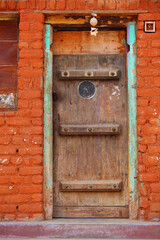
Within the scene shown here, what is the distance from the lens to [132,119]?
398 cm

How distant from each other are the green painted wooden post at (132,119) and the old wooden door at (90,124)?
0.12 metres

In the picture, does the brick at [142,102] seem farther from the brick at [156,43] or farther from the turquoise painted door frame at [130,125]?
the brick at [156,43]

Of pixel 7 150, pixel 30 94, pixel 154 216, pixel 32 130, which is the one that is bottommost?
pixel 154 216

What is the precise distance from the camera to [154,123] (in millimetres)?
3871

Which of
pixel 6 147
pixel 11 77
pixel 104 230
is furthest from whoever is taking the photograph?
pixel 11 77

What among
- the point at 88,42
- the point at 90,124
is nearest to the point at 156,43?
the point at 88,42

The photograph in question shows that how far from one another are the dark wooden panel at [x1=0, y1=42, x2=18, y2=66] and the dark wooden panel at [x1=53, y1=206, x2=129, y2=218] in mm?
1714

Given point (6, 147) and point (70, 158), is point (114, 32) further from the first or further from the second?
point (6, 147)

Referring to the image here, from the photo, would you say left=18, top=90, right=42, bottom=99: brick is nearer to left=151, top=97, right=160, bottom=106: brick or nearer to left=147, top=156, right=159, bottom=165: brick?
left=151, top=97, right=160, bottom=106: brick

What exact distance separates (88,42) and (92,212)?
6.28ft

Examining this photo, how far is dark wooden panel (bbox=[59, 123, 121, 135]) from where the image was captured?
13.3 ft

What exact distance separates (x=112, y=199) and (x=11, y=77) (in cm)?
176

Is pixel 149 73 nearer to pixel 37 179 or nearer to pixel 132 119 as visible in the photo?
pixel 132 119

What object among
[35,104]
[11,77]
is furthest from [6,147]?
[11,77]
